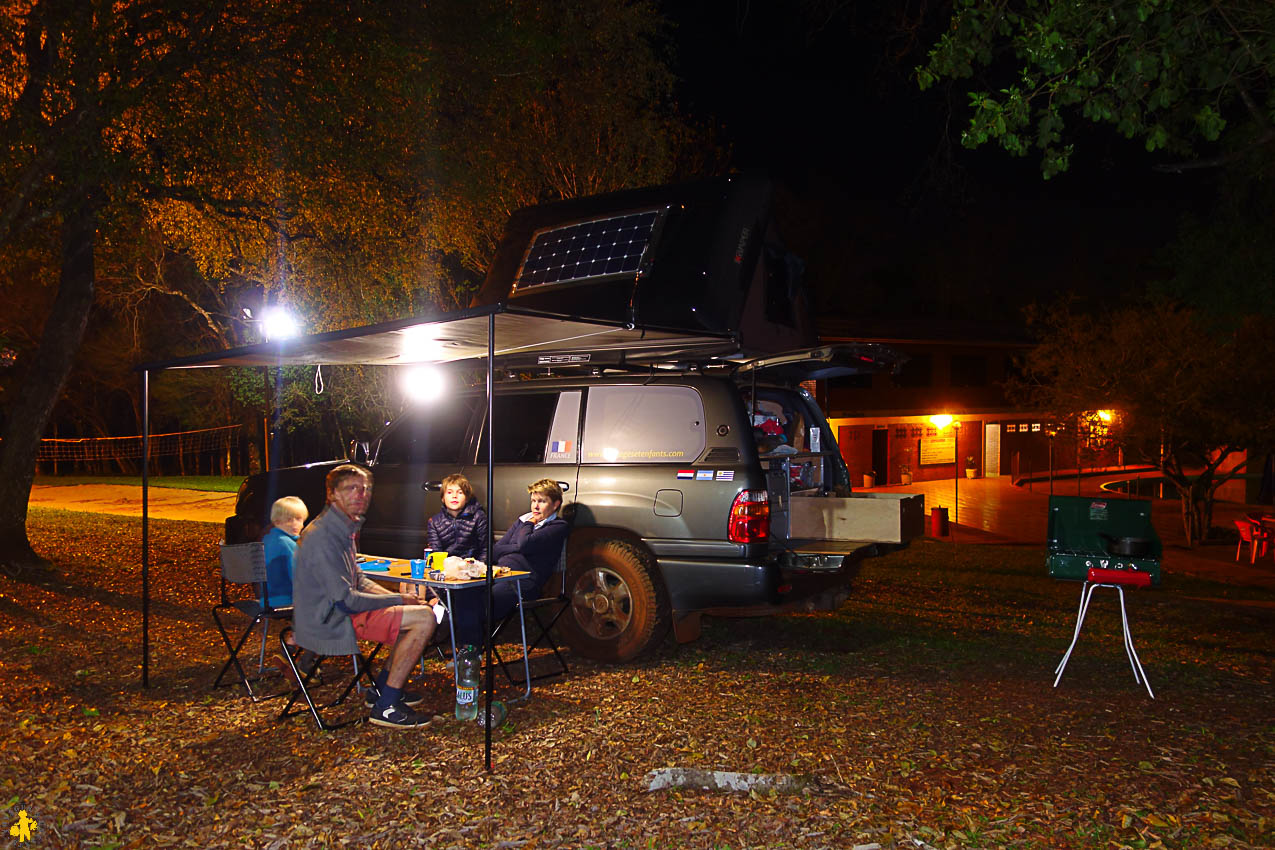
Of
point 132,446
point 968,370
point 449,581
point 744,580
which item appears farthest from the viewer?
point 968,370

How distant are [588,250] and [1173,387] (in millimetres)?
18501

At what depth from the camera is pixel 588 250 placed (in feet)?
26.6

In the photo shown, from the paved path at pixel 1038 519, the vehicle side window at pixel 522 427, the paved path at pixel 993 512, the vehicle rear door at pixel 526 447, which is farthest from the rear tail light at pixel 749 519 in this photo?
the paved path at pixel 1038 519

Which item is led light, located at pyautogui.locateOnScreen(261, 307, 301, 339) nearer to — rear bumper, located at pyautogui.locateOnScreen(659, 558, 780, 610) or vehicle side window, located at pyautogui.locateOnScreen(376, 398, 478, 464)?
vehicle side window, located at pyautogui.locateOnScreen(376, 398, 478, 464)

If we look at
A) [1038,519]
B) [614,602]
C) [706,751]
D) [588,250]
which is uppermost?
[588,250]

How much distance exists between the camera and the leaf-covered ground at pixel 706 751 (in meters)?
4.16

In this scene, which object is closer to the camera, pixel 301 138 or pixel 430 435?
pixel 430 435

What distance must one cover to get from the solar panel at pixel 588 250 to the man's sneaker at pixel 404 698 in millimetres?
3369

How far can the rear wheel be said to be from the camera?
6621 millimetres

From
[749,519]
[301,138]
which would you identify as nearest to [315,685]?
[749,519]

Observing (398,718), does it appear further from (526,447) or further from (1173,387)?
(1173,387)

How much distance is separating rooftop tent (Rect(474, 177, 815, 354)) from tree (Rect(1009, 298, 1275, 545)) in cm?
1607

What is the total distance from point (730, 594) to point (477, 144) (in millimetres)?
8099

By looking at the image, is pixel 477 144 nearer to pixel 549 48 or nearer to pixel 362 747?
pixel 549 48
